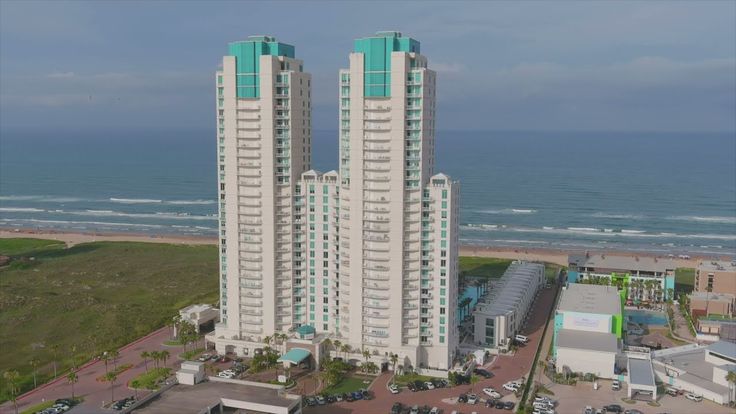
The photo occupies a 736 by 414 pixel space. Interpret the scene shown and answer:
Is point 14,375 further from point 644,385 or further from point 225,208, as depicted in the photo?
point 644,385

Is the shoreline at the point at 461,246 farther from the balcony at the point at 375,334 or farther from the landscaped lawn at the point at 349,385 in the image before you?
the landscaped lawn at the point at 349,385

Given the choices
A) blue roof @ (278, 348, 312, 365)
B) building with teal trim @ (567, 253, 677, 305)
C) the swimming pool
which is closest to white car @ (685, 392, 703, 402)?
the swimming pool

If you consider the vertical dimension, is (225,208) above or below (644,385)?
above

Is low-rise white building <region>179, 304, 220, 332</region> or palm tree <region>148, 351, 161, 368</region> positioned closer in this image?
palm tree <region>148, 351, 161, 368</region>

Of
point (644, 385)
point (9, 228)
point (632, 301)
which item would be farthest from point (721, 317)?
point (9, 228)

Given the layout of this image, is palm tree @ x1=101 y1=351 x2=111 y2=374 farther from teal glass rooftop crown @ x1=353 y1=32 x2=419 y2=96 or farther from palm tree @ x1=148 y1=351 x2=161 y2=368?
teal glass rooftop crown @ x1=353 y1=32 x2=419 y2=96

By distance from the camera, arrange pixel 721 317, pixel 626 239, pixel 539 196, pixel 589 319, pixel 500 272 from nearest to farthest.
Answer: pixel 589 319, pixel 721 317, pixel 500 272, pixel 626 239, pixel 539 196
